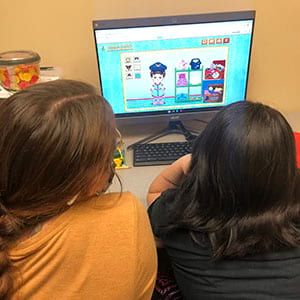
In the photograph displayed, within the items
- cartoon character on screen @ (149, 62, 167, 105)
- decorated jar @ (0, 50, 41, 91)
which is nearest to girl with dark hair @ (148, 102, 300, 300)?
cartoon character on screen @ (149, 62, 167, 105)

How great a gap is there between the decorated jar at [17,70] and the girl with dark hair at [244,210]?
66 centimetres

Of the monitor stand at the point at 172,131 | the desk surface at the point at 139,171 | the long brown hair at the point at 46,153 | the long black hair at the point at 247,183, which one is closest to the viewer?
the long brown hair at the point at 46,153

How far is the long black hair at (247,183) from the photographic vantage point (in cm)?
87

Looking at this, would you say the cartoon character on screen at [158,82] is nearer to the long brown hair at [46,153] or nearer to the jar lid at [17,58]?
the jar lid at [17,58]

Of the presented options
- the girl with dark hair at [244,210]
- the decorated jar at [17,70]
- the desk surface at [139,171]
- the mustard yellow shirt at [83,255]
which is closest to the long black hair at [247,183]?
the girl with dark hair at [244,210]

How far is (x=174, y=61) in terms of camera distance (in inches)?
55.4

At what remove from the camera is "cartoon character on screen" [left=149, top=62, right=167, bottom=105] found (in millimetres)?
1411

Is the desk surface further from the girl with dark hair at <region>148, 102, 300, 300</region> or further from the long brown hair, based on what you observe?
the long brown hair

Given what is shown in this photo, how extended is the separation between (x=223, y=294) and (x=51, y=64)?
1.06m

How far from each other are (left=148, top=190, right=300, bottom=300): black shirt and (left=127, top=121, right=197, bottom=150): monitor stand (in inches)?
22.4

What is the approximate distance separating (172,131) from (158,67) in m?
0.28

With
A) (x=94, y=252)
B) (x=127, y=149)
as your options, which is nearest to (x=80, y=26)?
(x=127, y=149)

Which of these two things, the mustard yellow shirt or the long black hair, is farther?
the long black hair

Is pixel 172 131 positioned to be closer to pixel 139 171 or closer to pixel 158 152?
pixel 158 152
